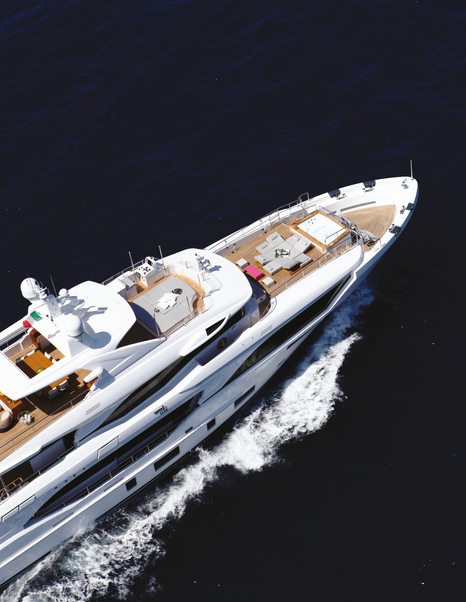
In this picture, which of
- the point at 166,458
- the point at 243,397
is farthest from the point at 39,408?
the point at 243,397

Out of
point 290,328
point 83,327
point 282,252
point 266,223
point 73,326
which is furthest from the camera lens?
point 266,223

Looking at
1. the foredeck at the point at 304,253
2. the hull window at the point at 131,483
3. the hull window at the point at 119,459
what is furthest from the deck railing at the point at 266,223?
the hull window at the point at 131,483

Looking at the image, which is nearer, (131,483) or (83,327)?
(83,327)

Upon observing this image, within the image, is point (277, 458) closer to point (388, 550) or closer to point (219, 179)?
point (388, 550)

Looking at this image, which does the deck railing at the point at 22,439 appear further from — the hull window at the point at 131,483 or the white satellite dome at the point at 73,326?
the hull window at the point at 131,483

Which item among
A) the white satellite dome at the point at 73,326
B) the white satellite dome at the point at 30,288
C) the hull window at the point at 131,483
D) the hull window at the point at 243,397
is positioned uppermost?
the white satellite dome at the point at 30,288

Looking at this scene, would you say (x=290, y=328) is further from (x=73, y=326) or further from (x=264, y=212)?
(x=264, y=212)
